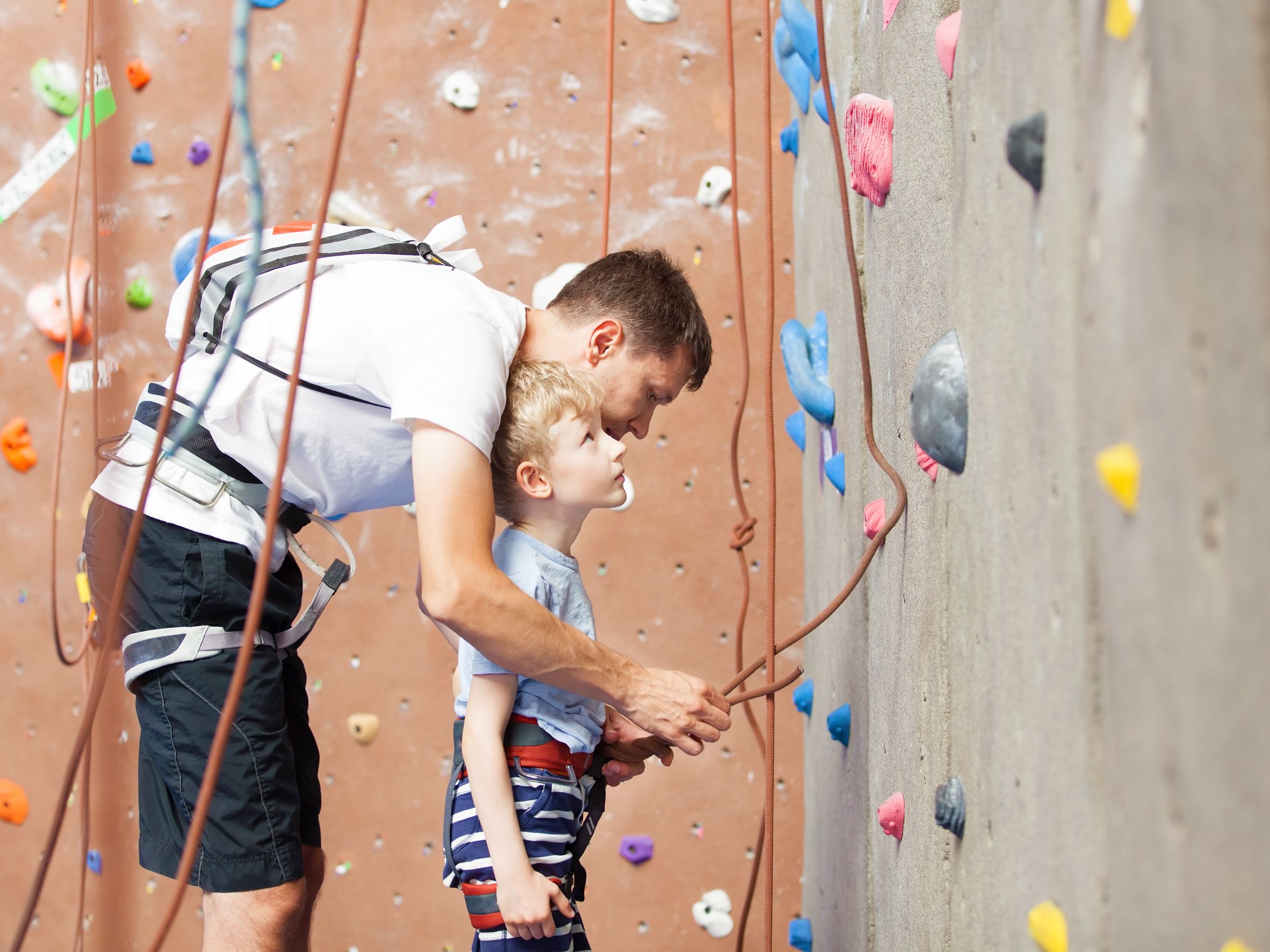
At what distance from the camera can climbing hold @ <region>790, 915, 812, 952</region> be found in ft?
6.70

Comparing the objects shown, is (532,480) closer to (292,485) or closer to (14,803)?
(292,485)

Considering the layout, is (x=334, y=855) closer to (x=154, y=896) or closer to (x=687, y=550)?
(x=154, y=896)

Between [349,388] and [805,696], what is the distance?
1.21 meters

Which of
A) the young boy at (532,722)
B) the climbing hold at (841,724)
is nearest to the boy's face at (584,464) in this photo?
the young boy at (532,722)

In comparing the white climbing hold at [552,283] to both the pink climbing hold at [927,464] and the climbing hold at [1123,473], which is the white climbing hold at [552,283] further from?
the climbing hold at [1123,473]

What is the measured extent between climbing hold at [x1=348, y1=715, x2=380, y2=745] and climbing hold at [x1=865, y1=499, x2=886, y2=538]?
139 cm

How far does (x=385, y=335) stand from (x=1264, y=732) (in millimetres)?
883

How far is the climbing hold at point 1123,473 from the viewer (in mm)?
464

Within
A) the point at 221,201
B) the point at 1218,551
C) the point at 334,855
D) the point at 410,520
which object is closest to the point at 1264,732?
the point at 1218,551

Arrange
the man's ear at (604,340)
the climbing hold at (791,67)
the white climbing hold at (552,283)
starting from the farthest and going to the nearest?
the white climbing hold at (552,283)
the climbing hold at (791,67)
the man's ear at (604,340)

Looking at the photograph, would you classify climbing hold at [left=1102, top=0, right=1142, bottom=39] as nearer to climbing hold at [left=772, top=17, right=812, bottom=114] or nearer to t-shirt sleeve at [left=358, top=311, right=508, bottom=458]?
t-shirt sleeve at [left=358, top=311, right=508, bottom=458]

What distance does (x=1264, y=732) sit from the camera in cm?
36

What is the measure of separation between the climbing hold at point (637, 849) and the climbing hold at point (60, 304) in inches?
64.2

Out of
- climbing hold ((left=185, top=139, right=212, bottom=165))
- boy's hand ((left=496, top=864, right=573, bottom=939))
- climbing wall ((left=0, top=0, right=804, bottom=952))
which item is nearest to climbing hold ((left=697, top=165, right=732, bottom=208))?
climbing wall ((left=0, top=0, right=804, bottom=952))
